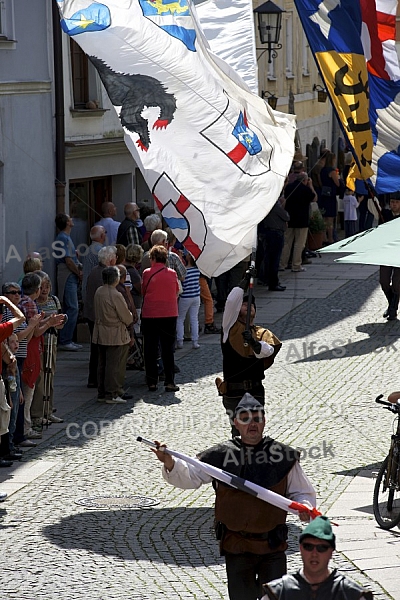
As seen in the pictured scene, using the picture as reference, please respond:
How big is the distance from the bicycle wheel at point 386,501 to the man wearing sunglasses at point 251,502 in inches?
135

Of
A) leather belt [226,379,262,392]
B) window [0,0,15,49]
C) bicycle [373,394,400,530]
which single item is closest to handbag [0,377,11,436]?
leather belt [226,379,262,392]

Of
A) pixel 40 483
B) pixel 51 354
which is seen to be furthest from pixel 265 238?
pixel 40 483

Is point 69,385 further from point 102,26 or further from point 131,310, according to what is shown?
point 102,26

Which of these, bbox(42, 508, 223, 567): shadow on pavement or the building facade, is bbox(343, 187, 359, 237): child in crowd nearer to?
the building facade

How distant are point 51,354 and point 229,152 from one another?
494 centimetres

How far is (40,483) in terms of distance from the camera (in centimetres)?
1221

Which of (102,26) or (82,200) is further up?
(102,26)

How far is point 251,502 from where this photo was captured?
293 inches

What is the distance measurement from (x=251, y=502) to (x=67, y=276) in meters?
11.9

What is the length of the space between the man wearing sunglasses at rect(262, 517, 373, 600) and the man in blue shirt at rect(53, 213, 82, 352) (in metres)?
12.9

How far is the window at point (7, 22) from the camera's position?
19.9 meters

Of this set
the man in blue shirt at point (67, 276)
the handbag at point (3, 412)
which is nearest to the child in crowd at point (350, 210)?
the man in blue shirt at point (67, 276)

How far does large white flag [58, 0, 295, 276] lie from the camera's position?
9609mm

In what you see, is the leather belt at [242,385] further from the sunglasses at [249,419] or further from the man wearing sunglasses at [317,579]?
the man wearing sunglasses at [317,579]
